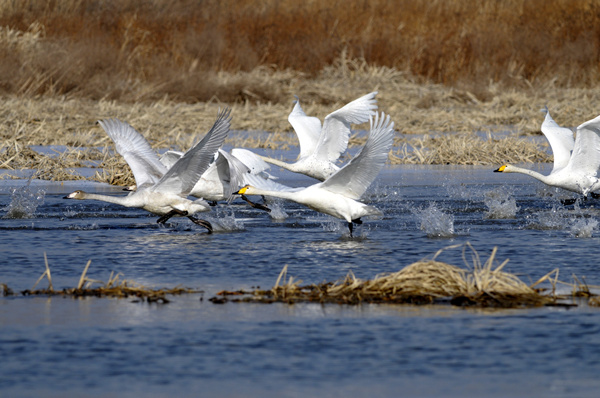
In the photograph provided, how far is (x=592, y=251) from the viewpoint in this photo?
7.12 m

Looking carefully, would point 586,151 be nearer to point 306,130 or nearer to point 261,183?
point 306,130

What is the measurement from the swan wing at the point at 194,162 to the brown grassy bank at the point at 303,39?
40.7ft

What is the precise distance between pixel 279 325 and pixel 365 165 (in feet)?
11.3

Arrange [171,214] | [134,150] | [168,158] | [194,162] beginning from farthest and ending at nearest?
[168,158] < [134,150] < [171,214] < [194,162]

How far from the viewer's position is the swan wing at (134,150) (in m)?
9.42

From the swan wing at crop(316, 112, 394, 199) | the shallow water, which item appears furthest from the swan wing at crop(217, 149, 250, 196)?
the swan wing at crop(316, 112, 394, 199)

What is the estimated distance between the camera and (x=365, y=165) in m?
8.13

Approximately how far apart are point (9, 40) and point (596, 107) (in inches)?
504

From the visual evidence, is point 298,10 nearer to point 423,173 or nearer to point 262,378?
point 423,173

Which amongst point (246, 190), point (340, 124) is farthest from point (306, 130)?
point (246, 190)

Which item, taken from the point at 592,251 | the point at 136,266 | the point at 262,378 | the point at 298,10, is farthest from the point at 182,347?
the point at 298,10

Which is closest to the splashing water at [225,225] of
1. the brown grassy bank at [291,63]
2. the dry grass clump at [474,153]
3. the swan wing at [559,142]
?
the swan wing at [559,142]

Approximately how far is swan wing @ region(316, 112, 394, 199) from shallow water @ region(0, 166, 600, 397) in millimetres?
430

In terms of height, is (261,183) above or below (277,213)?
above
